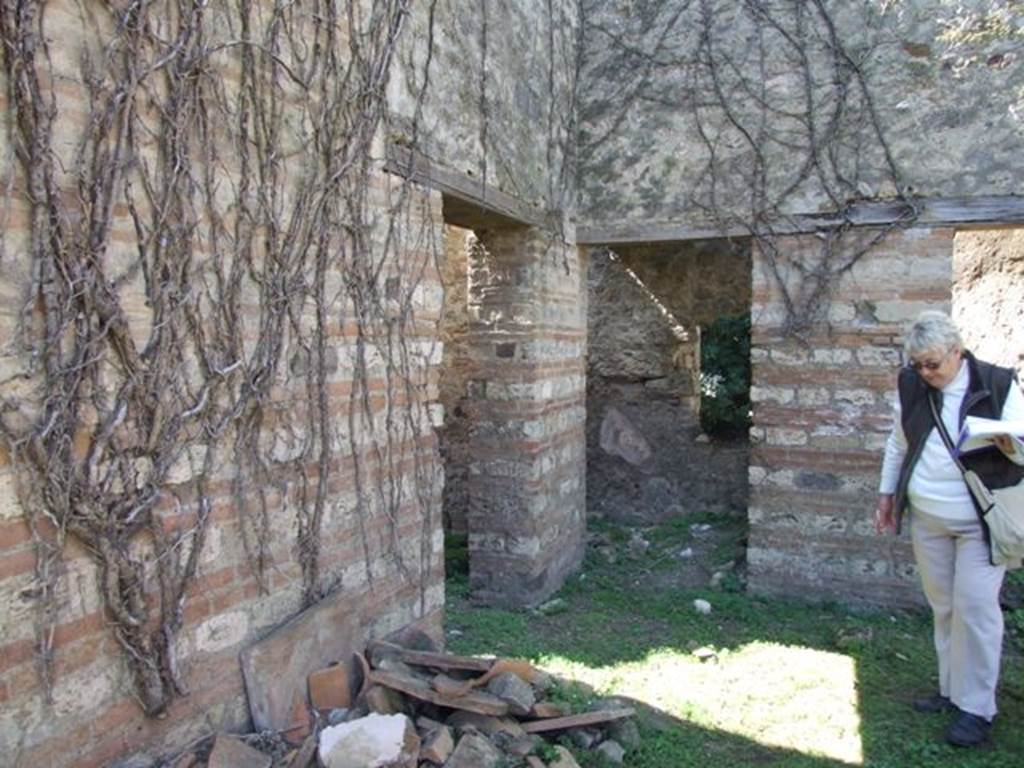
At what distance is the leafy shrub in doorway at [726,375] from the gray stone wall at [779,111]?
2481 millimetres

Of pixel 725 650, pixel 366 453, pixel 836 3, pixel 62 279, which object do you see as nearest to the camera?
pixel 62 279

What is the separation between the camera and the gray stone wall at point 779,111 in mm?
5250

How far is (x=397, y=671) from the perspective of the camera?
3223 millimetres

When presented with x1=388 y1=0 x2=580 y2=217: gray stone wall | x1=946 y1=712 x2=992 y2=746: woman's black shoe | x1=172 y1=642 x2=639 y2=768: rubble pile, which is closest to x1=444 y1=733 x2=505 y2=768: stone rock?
x1=172 y1=642 x2=639 y2=768: rubble pile

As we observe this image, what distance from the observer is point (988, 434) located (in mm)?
3145

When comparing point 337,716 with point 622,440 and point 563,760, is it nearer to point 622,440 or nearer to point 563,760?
point 563,760

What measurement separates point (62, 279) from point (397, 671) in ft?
6.42

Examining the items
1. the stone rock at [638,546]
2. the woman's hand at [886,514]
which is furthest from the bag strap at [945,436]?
the stone rock at [638,546]

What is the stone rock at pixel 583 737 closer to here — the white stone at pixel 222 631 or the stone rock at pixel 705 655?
the white stone at pixel 222 631

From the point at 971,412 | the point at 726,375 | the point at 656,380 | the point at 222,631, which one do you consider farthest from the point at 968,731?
the point at 656,380

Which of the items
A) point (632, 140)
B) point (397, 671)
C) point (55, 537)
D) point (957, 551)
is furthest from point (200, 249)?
point (632, 140)

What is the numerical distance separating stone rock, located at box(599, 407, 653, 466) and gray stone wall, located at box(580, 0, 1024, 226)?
2697 millimetres

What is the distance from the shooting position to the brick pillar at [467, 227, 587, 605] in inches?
217

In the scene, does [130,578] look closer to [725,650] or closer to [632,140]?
[725,650]
